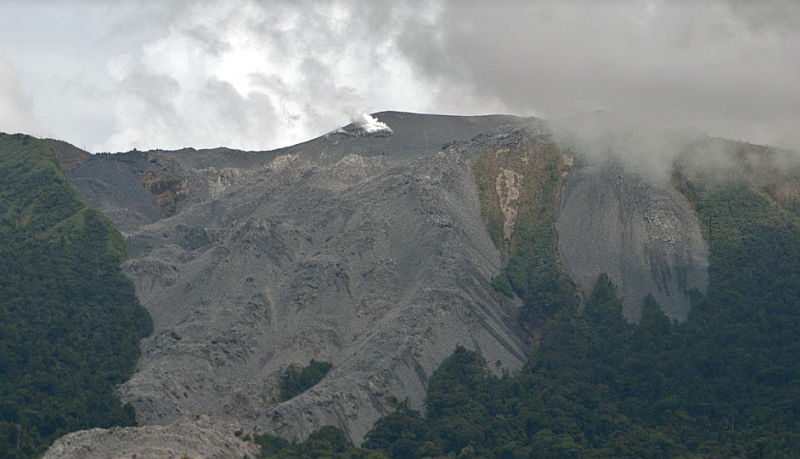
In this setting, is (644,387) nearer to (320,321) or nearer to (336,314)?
(336,314)

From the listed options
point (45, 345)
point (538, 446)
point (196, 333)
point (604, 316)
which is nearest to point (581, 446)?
point (538, 446)

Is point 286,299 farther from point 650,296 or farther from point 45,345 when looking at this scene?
point 650,296

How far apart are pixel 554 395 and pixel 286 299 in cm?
3422

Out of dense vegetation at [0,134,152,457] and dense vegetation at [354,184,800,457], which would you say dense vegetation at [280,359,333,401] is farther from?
dense vegetation at [0,134,152,457]

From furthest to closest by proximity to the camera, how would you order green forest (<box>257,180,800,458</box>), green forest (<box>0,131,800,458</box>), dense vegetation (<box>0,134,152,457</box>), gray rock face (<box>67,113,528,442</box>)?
gray rock face (<box>67,113,528,442</box>) → dense vegetation (<box>0,134,152,457</box>) → green forest (<box>0,131,800,458</box>) → green forest (<box>257,180,800,458</box>)

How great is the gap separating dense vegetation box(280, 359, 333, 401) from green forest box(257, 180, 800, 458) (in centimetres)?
1042

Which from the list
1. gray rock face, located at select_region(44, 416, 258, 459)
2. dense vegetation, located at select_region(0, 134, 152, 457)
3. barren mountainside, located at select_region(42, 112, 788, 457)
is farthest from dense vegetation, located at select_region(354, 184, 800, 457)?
dense vegetation, located at select_region(0, 134, 152, 457)

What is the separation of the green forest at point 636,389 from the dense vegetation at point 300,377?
1042 centimetres

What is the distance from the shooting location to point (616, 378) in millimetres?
176375

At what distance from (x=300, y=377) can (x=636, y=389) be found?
37412 mm

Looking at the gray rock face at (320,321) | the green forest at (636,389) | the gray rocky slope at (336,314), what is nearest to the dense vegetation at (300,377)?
the gray rock face at (320,321)

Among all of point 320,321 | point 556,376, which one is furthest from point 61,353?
point 556,376

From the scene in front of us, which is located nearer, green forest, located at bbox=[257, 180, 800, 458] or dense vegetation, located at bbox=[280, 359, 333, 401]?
green forest, located at bbox=[257, 180, 800, 458]

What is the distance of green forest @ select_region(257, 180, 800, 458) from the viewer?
156m
